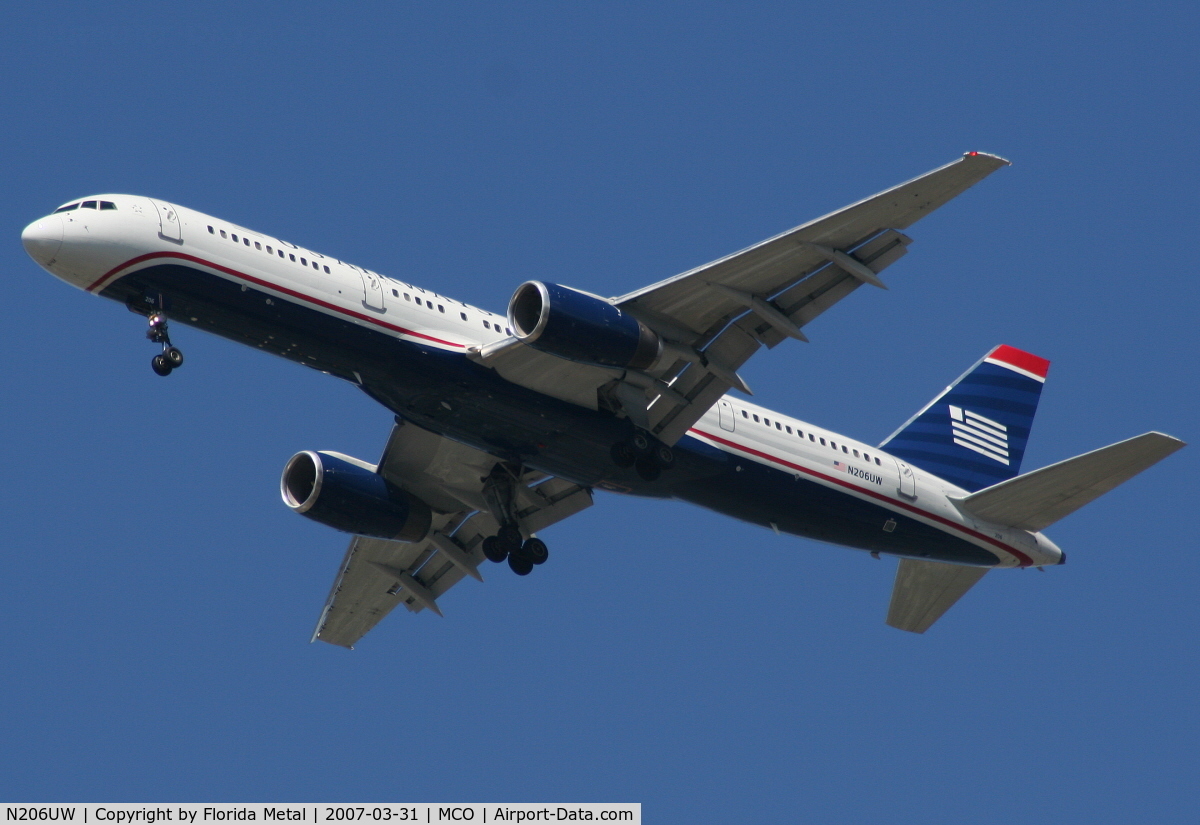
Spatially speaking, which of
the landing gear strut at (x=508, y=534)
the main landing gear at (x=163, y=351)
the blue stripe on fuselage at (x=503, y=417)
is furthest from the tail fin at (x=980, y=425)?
the main landing gear at (x=163, y=351)

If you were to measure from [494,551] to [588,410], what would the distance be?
5.26 meters

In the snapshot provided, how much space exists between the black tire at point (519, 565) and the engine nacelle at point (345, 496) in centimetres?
261

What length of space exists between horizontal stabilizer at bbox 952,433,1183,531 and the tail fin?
1630 millimetres

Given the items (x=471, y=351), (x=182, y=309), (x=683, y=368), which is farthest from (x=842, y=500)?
(x=182, y=309)

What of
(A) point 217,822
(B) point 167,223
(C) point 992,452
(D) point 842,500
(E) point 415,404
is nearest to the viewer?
(A) point 217,822

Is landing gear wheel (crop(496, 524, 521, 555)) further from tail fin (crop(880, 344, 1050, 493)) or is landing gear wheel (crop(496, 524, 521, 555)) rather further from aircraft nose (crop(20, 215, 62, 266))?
aircraft nose (crop(20, 215, 62, 266))

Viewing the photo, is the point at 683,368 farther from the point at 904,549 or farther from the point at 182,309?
the point at 182,309

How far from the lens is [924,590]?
3934cm

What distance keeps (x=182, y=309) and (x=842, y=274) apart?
1295cm

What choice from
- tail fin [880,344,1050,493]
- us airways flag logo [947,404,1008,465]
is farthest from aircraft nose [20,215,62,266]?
us airways flag logo [947,404,1008,465]

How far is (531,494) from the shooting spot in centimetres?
3809

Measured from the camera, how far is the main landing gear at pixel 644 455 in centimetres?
3400

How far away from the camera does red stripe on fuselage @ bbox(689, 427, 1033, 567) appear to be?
115 feet
